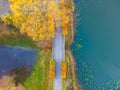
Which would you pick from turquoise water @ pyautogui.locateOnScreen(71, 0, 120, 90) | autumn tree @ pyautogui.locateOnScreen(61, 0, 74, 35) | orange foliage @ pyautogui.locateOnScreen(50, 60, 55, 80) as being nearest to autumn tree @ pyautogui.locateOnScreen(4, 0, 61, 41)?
autumn tree @ pyautogui.locateOnScreen(61, 0, 74, 35)

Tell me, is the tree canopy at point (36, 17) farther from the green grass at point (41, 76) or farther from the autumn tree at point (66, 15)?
the green grass at point (41, 76)

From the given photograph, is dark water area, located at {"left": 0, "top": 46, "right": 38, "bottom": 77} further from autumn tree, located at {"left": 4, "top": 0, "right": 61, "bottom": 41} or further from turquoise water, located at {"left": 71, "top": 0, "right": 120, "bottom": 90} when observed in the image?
turquoise water, located at {"left": 71, "top": 0, "right": 120, "bottom": 90}

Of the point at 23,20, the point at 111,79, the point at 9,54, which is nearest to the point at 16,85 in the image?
the point at 9,54

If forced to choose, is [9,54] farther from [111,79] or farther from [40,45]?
[111,79]

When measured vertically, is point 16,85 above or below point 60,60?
below

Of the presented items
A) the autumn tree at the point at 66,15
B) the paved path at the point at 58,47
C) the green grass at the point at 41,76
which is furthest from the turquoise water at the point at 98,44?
the green grass at the point at 41,76

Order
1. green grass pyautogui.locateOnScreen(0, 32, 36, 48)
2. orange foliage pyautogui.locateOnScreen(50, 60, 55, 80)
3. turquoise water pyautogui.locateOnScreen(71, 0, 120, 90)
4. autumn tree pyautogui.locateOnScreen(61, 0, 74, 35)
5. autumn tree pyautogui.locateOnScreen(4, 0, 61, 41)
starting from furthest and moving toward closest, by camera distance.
A: turquoise water pyautogui.locateOnScreen(71, 0, 120, 90) < green grass pyautogui.locateOnScreen(0, 32, 36, 48) < autumn tree pyautogui.locateOnScreen(61, 0, 74, 35) < orange foliage pyautogui.locateOnScreen(50, 60, 55, 80) < autumn tree pyautogui.locateOnScreen(4, 0, 61, 41)
